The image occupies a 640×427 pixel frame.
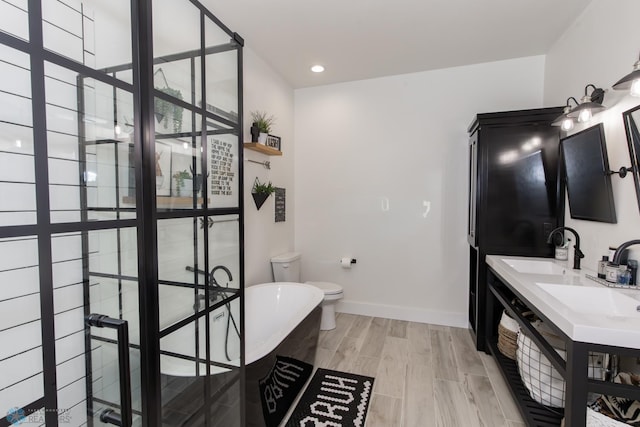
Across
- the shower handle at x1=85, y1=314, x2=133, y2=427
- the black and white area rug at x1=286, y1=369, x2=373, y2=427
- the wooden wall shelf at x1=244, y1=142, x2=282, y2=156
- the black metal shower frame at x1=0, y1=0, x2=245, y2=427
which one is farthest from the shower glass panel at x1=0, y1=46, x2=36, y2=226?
the wooden wall shelf at x1=244, y1=142, x2=282, y2=156

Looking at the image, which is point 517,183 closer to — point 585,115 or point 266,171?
point 585,115

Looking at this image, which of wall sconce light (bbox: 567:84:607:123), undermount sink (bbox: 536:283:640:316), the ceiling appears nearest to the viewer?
undermount sink (bbox: 536:283:640:316)

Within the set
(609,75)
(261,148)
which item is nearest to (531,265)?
(609,75)

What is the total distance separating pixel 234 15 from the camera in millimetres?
2270

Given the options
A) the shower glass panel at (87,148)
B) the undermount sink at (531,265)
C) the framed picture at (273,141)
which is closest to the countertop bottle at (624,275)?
the undermount sink at (531,265)

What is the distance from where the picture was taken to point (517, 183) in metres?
2.46

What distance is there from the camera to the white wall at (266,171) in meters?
2.81

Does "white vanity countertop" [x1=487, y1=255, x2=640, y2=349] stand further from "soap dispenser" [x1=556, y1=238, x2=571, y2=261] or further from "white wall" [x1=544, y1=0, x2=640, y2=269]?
"white wall" [x1=544, y1=0, x2=640, y2=269]

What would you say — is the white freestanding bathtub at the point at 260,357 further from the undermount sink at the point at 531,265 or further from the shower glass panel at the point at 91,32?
the undermount sink at the point at 531,265

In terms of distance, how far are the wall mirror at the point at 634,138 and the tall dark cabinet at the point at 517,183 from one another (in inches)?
31.4

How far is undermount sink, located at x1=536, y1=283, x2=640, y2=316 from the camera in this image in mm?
1526

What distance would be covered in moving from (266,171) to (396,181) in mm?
1461

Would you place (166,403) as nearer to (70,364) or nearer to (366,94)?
(70,364)

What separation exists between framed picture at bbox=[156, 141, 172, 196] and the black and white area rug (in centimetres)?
159
